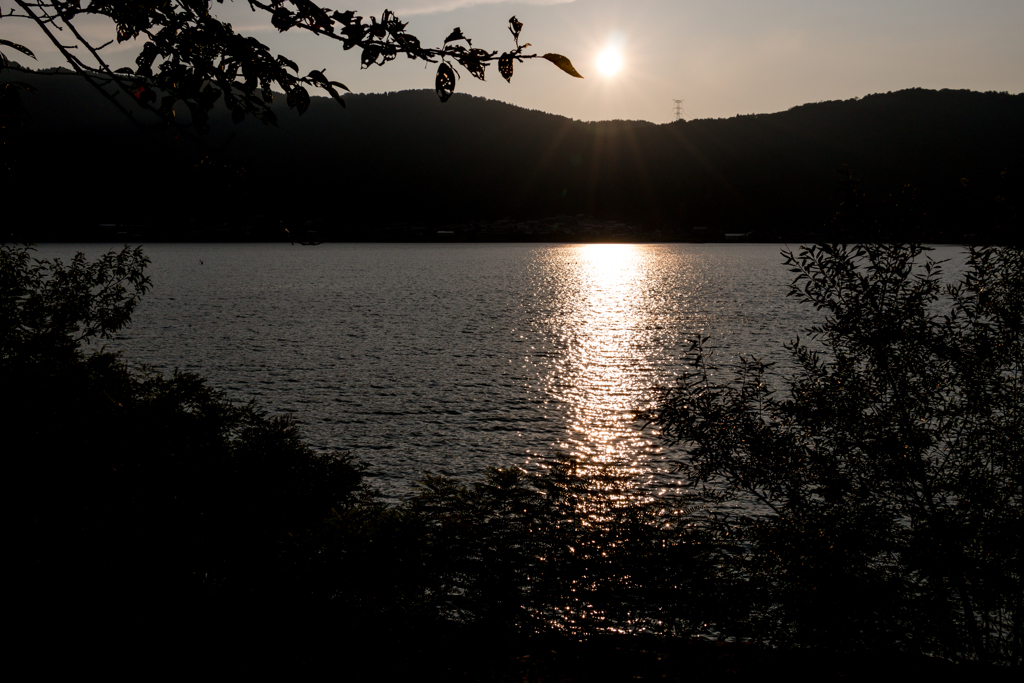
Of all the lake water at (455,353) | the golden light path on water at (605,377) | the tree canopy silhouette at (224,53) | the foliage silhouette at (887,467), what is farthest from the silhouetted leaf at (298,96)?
the lake water at (455,353)

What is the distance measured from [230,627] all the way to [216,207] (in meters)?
6.35

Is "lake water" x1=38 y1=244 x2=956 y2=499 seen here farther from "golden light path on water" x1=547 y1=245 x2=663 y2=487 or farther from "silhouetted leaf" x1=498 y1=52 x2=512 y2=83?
"silhouetted leaf" x1=498 y1=52 x2=512 y2=83

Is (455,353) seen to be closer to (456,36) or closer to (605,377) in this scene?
(605,377)

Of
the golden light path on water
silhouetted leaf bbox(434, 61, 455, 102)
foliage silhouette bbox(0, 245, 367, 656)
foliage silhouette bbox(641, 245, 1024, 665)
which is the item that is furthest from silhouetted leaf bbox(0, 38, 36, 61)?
the golden light path on water

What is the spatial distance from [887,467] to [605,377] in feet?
101

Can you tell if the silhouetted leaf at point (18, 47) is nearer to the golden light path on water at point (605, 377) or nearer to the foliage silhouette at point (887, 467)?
the foliage silhouette at point (887, 467)

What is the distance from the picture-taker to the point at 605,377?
39875 millimetres

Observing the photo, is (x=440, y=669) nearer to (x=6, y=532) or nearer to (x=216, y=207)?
(x=6, y=532)

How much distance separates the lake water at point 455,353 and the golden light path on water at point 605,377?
129 mm

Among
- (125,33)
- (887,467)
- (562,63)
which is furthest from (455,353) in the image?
→ (562,63)

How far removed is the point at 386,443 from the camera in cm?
2602

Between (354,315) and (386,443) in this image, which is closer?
(386,443)

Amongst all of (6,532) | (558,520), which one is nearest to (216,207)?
(6,532)

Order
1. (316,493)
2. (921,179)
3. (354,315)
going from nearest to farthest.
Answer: (316,493)
(354,315)
(921,179)
